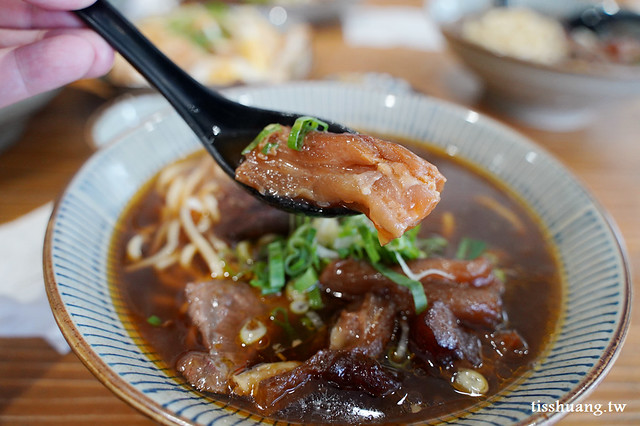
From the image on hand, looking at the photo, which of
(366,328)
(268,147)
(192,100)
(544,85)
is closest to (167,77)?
(192,100)

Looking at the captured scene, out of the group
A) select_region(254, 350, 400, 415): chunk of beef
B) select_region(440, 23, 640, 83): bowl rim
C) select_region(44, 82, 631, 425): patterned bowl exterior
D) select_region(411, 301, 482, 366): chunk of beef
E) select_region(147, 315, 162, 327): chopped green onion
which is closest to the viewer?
select_region(44, 82, 631, 425): patterned bowl exterior

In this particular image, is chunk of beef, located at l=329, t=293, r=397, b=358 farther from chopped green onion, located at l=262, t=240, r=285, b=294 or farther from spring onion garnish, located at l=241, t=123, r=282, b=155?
spring onion garnish, located at l=241, t=123, r=282, b=155

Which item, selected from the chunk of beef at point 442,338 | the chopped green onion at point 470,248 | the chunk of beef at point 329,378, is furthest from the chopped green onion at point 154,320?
the chopped green onion at point 470,248

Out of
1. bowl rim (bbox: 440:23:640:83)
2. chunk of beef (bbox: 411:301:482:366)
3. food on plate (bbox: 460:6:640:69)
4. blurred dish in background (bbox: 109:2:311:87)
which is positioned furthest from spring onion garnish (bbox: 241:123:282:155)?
food on plate (bbox: 460:6:640:69)

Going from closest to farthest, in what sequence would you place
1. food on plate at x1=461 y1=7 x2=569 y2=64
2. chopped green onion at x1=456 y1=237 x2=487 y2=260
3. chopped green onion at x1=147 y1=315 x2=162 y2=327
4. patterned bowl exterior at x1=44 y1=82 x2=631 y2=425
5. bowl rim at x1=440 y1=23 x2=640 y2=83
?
patterned bowl exterior at x1=44 y1=82 x2=631 y2=425 → chopped green onion at x1=147 y1=315 x2=162 y2=327 → chopped green onion at x1=456 y1=237 x2=487 y2=260 → bowl rim at x1=440 y1=23 x2=640 y2=83 → food on plate at x1=461 y1=7 x2=569 y2=64

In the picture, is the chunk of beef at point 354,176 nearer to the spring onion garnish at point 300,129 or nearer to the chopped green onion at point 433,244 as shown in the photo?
the spring onion garnish at point 300,129

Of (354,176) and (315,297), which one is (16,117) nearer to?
(315,297)

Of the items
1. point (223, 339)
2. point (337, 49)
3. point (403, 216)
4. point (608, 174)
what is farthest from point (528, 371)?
point (337, 49)
